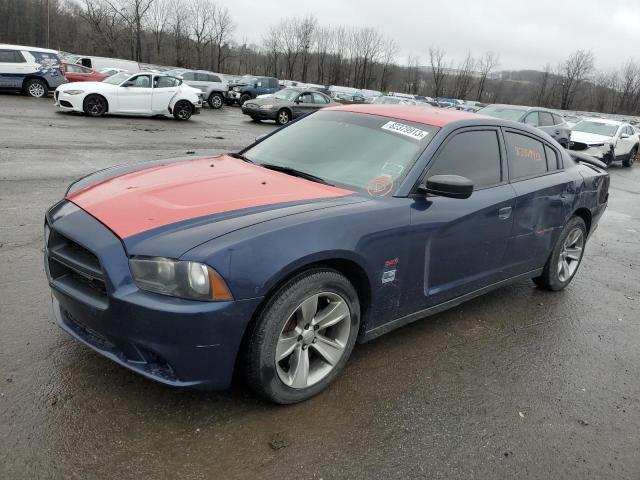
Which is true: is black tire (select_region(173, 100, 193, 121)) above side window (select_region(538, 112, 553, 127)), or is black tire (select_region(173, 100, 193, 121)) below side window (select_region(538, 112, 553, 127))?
below

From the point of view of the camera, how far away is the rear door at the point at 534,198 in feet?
12.9

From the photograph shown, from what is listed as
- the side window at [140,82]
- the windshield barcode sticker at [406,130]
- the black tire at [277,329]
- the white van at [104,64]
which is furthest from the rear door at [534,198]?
the white van at [104,64]

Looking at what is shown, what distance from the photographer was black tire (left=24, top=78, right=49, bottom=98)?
2059 centimetres

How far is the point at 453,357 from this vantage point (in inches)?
136

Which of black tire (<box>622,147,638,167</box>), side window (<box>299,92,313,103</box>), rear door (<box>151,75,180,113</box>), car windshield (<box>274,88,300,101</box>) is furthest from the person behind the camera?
side window (<box>299,92,313,103</box>)

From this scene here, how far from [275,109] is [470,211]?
18.1m

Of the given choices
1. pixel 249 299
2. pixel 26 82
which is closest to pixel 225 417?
pixel 249 299

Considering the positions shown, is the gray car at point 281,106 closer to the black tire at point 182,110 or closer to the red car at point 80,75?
the black tire at point 182,110

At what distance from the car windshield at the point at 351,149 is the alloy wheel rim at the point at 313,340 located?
822mm

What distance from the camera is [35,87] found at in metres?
20.8

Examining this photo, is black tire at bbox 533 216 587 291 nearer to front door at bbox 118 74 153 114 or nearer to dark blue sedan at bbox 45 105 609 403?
dark blue sedan at bbox 45 105 609 403

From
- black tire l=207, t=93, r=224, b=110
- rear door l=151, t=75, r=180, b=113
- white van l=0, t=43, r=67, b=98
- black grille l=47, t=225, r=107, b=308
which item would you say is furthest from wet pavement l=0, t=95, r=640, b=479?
black tire l=207, t=93, r=224, b=110

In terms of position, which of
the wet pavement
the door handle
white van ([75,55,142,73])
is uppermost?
white van ([75,55,142,73])

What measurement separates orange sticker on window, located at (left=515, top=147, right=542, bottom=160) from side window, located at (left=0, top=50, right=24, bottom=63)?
71.2 ft
